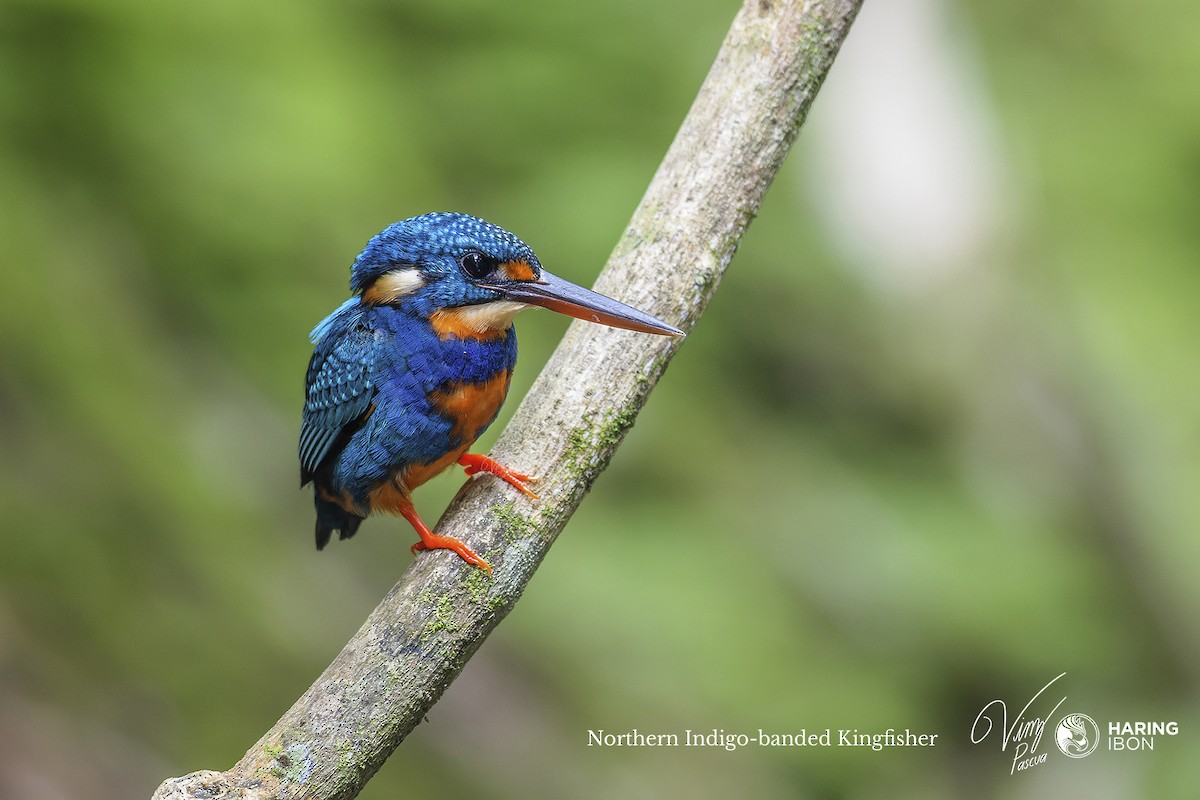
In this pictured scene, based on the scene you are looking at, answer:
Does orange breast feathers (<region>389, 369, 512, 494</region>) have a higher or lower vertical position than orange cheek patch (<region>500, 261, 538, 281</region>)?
lower

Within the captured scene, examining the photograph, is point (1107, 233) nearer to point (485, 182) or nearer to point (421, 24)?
point (485, 182)

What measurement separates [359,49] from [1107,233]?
4.73 metres

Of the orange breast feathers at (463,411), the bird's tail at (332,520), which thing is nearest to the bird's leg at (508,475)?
the orange breast feathers at (463,411)

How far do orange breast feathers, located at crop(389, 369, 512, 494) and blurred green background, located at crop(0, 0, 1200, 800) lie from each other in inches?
58.1

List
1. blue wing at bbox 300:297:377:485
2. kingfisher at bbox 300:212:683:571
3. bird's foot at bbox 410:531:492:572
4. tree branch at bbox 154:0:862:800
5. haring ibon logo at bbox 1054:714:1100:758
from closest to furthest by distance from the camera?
tree branch at bbox 154:0:862:800 < bird's foot at bbox 410:531:492:572 < kingfisher at bbox 300:212:683:571 < blue wing at bbox 300:297:377:485 < haring ibon logo at bbox 1054:714:1100:758

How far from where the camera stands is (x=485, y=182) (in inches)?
236

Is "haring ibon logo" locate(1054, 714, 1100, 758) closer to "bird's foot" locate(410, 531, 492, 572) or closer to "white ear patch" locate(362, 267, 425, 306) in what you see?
"bird's foot" locate(410, 531, 492, 572)

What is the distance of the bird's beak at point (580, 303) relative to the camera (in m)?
2.53

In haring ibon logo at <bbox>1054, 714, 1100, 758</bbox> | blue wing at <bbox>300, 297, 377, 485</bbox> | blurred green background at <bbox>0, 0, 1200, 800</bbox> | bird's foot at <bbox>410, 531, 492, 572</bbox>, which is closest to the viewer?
bird's foot at <bbox>410, 531, 492, 572</bbox>

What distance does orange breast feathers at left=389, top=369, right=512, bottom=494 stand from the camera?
273 cm

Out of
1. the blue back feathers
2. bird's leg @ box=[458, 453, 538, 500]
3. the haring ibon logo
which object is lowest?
the haring ibon logo

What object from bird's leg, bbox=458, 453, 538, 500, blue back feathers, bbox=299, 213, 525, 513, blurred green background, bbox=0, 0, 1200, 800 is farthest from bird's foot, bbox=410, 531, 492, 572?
blurred green background, bbox=0, 0, 1200, 800

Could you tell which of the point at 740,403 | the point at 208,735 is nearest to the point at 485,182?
the point at 740,403

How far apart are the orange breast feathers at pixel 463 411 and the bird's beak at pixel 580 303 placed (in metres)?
0.23
